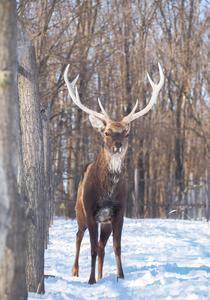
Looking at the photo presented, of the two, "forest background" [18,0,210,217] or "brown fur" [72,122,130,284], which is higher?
"forest background" [18,0,210,217]

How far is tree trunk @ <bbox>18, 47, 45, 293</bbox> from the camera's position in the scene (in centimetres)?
457

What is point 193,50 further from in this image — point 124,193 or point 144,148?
point 124,193

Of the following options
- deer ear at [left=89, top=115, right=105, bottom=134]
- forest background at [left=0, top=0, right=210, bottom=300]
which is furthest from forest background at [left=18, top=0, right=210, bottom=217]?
deer ear at [left=89, top=115, right=105, bottom=134]

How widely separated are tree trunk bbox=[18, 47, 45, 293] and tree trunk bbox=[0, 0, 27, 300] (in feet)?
6.04

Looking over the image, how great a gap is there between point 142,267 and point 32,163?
2473 mm

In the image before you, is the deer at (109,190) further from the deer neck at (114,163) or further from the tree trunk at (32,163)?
the tree trunk at (32,163)

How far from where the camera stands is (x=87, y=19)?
18672mm

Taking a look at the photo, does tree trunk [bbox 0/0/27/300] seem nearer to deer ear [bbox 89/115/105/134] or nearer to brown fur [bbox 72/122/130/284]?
brown fur [bbox 72/122/130/284]

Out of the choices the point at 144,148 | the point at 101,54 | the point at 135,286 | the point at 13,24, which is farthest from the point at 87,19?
the point at 13,24

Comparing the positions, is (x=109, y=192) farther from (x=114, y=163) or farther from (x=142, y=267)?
(x=142, y=267)

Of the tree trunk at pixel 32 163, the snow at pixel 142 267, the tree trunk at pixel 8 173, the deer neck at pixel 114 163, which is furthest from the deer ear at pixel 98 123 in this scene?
the tree trunk at pixel 8 173

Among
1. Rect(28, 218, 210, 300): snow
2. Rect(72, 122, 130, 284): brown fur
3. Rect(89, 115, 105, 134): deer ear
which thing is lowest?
Rect(28, 218, 210, 300): snow

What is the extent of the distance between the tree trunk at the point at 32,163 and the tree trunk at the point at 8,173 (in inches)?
72.5

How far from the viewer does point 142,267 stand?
631cm
